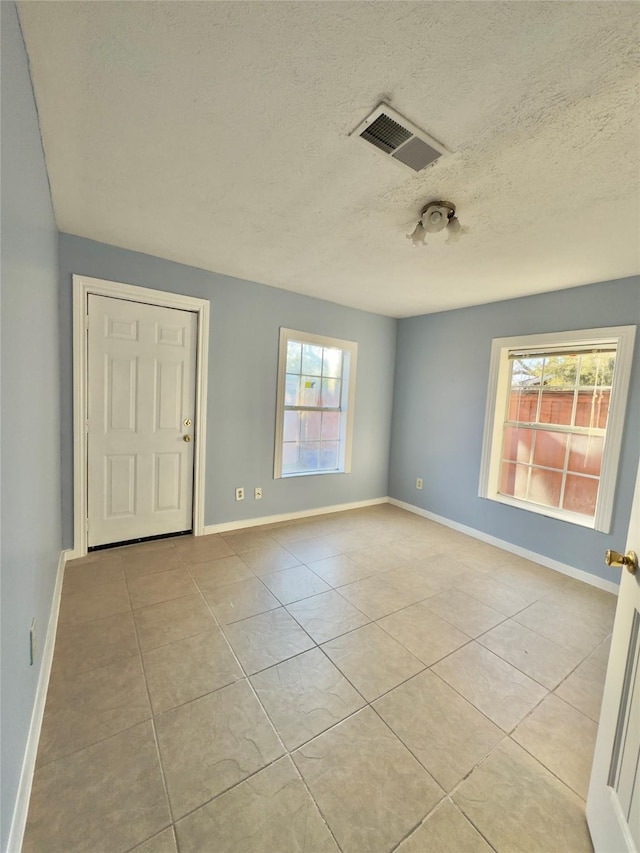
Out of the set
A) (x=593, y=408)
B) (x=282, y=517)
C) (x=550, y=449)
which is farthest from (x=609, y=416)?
(x=282, y=517)

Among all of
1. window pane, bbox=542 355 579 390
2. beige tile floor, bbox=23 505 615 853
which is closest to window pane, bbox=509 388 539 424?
window pane, bbox=542 355 579 390

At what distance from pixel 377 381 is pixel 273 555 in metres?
2.45

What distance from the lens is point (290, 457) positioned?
3.83 m

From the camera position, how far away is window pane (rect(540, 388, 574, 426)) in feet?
9.78

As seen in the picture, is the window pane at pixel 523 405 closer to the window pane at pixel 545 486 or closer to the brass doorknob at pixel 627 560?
the window pane at pixel 545 486

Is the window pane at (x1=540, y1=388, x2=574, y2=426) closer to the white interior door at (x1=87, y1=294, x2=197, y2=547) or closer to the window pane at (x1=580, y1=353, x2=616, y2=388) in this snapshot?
the window pane at (x1=580, y1=353, x2=616, y2=388)

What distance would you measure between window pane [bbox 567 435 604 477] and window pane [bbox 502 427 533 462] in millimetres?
354

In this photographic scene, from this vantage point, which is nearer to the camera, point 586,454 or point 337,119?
point 337,119

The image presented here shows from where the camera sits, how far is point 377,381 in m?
4.33

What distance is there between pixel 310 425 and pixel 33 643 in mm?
2919

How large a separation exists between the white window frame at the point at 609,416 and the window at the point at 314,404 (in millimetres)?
1493

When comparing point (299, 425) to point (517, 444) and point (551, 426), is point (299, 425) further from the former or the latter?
point (551, 426)

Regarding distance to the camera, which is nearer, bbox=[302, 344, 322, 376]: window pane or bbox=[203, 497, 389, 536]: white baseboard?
bbox=[203, 497, 389, 536]: white baseboard

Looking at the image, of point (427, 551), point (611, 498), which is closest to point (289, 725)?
point (427, 551)
